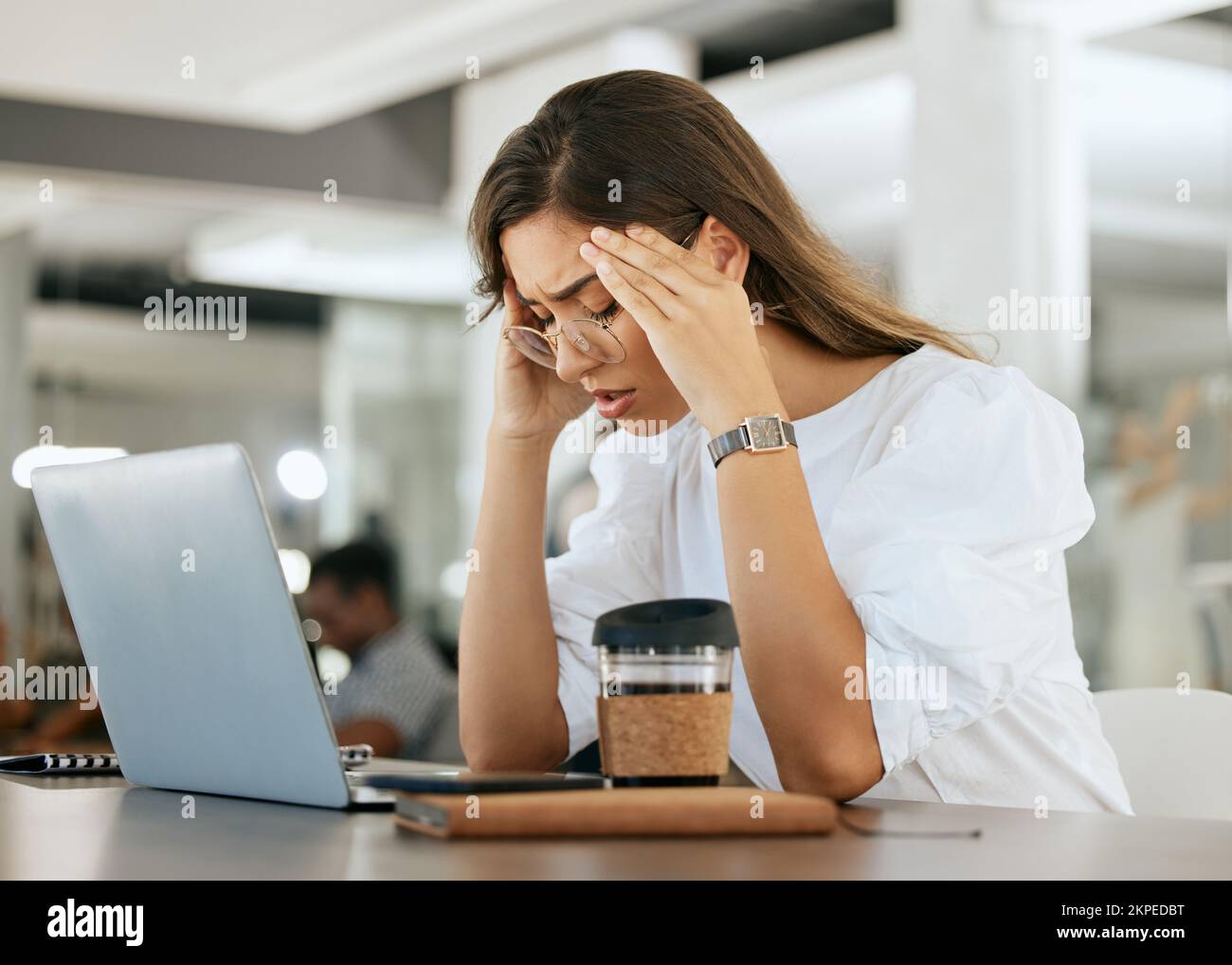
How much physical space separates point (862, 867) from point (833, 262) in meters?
1.02

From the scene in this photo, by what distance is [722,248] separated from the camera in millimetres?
1539

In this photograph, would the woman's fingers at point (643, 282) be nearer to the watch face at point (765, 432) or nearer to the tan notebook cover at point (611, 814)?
the watch face at point (765, 432)

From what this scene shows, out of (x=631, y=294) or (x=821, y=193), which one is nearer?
(x=631, y=294)

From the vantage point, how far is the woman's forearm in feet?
5.10

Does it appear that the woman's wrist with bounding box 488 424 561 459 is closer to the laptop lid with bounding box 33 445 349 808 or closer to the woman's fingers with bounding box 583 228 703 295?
the woman's fingers with bounding box 583 228 703 295

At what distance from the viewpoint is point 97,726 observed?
5.93 meters

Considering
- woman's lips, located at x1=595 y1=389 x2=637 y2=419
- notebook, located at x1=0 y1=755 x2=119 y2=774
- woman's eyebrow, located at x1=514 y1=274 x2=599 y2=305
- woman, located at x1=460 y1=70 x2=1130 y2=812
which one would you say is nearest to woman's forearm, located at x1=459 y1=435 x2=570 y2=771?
woman, located at x1=460 y1=70 x2=1130 y2=812

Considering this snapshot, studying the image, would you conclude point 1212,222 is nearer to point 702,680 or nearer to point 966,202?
point 966,202

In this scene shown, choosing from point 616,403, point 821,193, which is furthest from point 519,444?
point 821,193

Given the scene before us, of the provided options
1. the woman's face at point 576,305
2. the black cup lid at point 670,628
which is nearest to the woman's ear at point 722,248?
the woman's face at point 576,305

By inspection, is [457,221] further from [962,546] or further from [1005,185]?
[962,546]

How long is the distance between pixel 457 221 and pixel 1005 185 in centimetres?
292

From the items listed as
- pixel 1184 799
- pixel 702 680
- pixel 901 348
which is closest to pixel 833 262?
pixel 901 348
